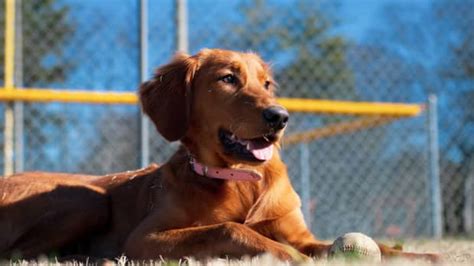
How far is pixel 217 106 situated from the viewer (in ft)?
12.4

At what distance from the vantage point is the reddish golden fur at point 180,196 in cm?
347

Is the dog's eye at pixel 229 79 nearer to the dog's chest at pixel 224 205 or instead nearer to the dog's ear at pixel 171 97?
the dog's ear at pixel 171 97

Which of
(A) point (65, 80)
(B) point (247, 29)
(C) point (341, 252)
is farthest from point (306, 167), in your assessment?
(C) point (341, 252)

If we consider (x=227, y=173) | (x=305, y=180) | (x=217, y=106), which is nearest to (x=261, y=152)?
(x=227, y=173)

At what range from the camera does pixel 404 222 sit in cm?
771

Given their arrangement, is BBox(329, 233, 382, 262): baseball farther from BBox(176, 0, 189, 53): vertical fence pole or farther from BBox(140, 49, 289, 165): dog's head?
BBox(176, 0, 189, 53): vertical fence pole

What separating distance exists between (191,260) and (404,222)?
517 cm

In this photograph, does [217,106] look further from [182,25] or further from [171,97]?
[182,25]

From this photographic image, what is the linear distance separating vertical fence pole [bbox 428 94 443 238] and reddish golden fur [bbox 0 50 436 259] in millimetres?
3679

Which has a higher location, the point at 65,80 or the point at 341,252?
the point at 65,80

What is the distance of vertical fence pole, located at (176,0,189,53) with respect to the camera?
6.52m

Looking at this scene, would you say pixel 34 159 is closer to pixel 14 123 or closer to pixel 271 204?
pixel 14 123

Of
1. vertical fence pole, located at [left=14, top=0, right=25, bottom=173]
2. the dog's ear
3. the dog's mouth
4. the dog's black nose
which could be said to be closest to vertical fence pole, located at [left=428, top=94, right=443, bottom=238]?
vertical fence pole, located at [left=14, top=0, right=25, bottom=173]

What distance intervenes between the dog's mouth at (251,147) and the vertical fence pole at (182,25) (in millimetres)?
2925
